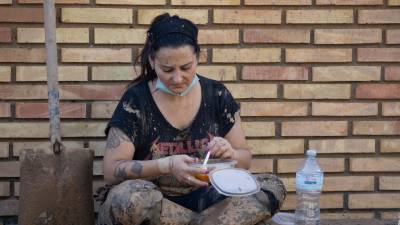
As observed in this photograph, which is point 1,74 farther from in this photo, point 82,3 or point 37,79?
point 82,3

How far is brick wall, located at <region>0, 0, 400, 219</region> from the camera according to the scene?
145 inches

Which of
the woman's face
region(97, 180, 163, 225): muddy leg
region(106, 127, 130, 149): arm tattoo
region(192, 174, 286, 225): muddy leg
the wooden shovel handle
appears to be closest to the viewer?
region(97, 180, 163, 225): muddy leg

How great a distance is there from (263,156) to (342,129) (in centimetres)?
48

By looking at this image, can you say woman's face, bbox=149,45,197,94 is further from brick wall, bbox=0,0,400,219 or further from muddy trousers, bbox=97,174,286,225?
brick wall, bbox=0,0,400,219

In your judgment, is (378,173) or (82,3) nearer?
(82,3)

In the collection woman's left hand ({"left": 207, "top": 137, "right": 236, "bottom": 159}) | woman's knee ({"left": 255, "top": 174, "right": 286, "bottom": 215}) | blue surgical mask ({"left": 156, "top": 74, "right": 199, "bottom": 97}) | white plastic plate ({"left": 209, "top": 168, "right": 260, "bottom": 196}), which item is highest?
blue surgical mask ({"left": 156, "top": 74, "right": 199, "bottom": 97})

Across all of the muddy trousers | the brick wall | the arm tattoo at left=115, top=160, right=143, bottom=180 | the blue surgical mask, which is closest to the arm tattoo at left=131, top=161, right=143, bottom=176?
the arm tattoo at left=115, top=160, right=143, bottom=180

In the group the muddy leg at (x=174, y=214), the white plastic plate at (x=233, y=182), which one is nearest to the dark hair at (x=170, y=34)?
the white plastic plate at (x=233, y=182)

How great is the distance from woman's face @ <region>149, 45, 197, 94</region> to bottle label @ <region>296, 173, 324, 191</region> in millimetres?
754

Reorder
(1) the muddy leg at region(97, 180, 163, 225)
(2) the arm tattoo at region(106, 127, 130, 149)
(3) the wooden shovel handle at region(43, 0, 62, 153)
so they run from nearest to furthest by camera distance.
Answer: (1) the muddy leg at region(97, 180, 163, 225) → (2) the arm tattoo at region(106, 127, 130, 149) → (3) the wooden shovel handle at region(43, 0, 62, 153)

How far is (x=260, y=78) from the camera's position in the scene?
3809 millimetres

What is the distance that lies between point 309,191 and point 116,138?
101 centimetres

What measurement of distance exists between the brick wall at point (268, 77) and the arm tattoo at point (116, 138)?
1.97ft

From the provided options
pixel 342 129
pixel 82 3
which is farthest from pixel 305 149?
pixel 82 3
